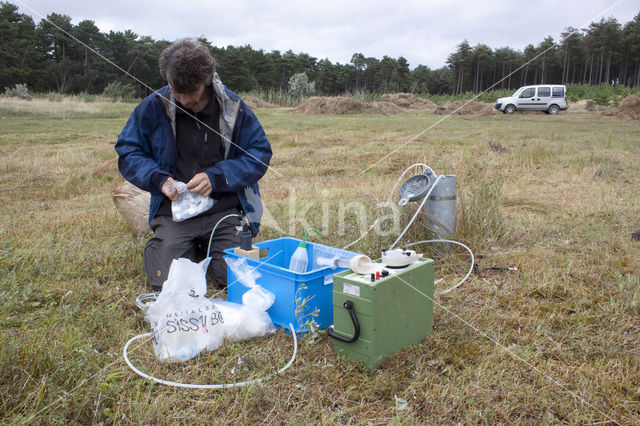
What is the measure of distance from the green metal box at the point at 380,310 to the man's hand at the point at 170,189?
3.98ft

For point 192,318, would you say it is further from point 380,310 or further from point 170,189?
point 170,189

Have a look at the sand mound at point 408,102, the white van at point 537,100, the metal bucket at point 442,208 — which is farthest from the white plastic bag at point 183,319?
the sand mound at point 408,102

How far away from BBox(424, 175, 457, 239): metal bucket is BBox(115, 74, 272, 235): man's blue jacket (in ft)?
3.77

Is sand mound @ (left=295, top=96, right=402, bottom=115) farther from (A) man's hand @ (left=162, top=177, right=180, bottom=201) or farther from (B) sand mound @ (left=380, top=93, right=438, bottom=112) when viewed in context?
(A) man's hand @ (left=162, top=177, right=180, bottom=201)

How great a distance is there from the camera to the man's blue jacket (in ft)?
8.87

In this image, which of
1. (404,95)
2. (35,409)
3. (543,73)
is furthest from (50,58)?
(35,409)

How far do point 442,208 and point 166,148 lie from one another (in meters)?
1.81

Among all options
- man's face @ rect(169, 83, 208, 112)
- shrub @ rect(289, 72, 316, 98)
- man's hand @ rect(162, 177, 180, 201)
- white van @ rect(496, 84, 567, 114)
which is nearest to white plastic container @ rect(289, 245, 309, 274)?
man's hand @ rect(162, 177, 180, 201)

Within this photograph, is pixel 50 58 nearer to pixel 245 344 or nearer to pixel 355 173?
pixel 355 173

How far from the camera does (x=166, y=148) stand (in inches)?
109

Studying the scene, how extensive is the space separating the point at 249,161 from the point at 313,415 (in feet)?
5.43

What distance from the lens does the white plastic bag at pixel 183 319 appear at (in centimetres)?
190

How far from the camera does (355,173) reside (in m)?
6.55

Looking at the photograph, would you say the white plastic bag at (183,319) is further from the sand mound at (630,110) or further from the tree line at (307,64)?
the sand mound at (630,110)
